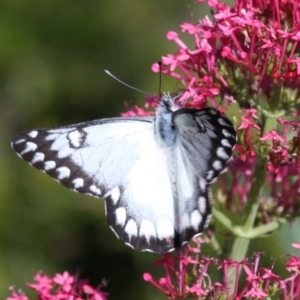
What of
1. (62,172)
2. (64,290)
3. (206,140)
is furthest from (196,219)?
(64,290)

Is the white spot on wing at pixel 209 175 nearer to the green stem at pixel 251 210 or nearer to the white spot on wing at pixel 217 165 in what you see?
the white spot on wing at pixel 217 165

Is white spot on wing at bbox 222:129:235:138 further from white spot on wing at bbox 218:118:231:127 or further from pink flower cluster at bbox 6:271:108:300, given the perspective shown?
pink flower cluster at bbox 6:271:108:300

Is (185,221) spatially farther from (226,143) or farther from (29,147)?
(29,147)

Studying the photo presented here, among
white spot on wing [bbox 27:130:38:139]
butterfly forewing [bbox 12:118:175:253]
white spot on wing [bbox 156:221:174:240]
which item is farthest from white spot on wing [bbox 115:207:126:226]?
white spot on wing [bbox 27:130:38:139]

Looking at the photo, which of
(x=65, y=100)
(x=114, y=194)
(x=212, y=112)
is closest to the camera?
(x=212, y=112)

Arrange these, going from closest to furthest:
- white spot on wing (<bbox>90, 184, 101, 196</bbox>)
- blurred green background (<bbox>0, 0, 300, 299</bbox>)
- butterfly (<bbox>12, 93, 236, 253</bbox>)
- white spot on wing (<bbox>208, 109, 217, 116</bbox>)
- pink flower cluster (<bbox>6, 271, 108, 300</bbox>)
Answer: white spot on wing (<bbox>208, 109, 217, 116</bbox>)
butterfly (<bbox>12, 93, 236, 253</bbox>)
white spot on wing (<bbox>90, 184, 101, 196</bbox>)
pink flower cluster (<bbox>6, 271, 108, 300</bbox>)
blurred green background (<bbox>0, 0, 300, 299</bbox>)
